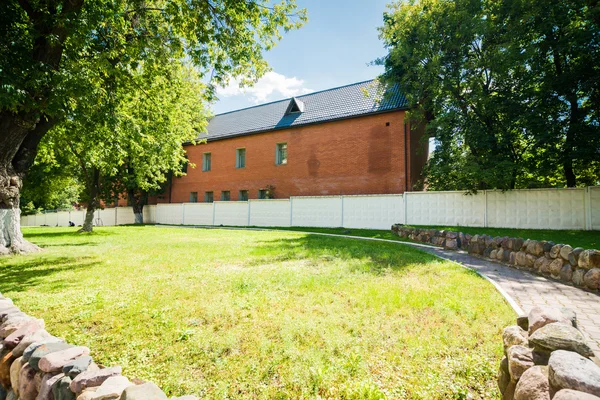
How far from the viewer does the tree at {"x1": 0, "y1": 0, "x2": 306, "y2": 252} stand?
6637 millimetres

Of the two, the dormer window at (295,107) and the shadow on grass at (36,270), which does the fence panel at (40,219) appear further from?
the shadow on grass at (36,270)

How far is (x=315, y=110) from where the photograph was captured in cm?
2511

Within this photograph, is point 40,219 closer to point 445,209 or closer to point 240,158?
point 240,158

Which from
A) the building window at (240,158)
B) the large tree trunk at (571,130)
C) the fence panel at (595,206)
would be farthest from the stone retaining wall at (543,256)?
the building window at (240,158)

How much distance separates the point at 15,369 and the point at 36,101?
6.84 m

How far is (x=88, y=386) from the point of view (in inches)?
76.2

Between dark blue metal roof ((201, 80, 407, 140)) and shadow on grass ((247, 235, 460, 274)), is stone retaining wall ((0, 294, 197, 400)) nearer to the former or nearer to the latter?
shadow on grass ((247, 235, 460, 274))

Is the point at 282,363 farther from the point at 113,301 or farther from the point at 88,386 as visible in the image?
the point at 113,301

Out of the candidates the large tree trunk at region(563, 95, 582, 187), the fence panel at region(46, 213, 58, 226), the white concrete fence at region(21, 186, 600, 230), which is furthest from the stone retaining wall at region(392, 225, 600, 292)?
the fence panel at region(46, 213, 58, 226)

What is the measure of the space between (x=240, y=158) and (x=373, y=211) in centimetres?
1498

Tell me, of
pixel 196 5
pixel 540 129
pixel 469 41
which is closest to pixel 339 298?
pixel 196 5

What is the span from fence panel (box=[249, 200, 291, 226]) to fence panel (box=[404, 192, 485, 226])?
→ 7592 millimetres

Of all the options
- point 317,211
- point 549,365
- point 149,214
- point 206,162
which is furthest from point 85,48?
point 149,214

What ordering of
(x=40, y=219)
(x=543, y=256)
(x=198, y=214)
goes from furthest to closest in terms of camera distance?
(x=40, y=219) < (x=198, y=214) < (x=543, y=256)
